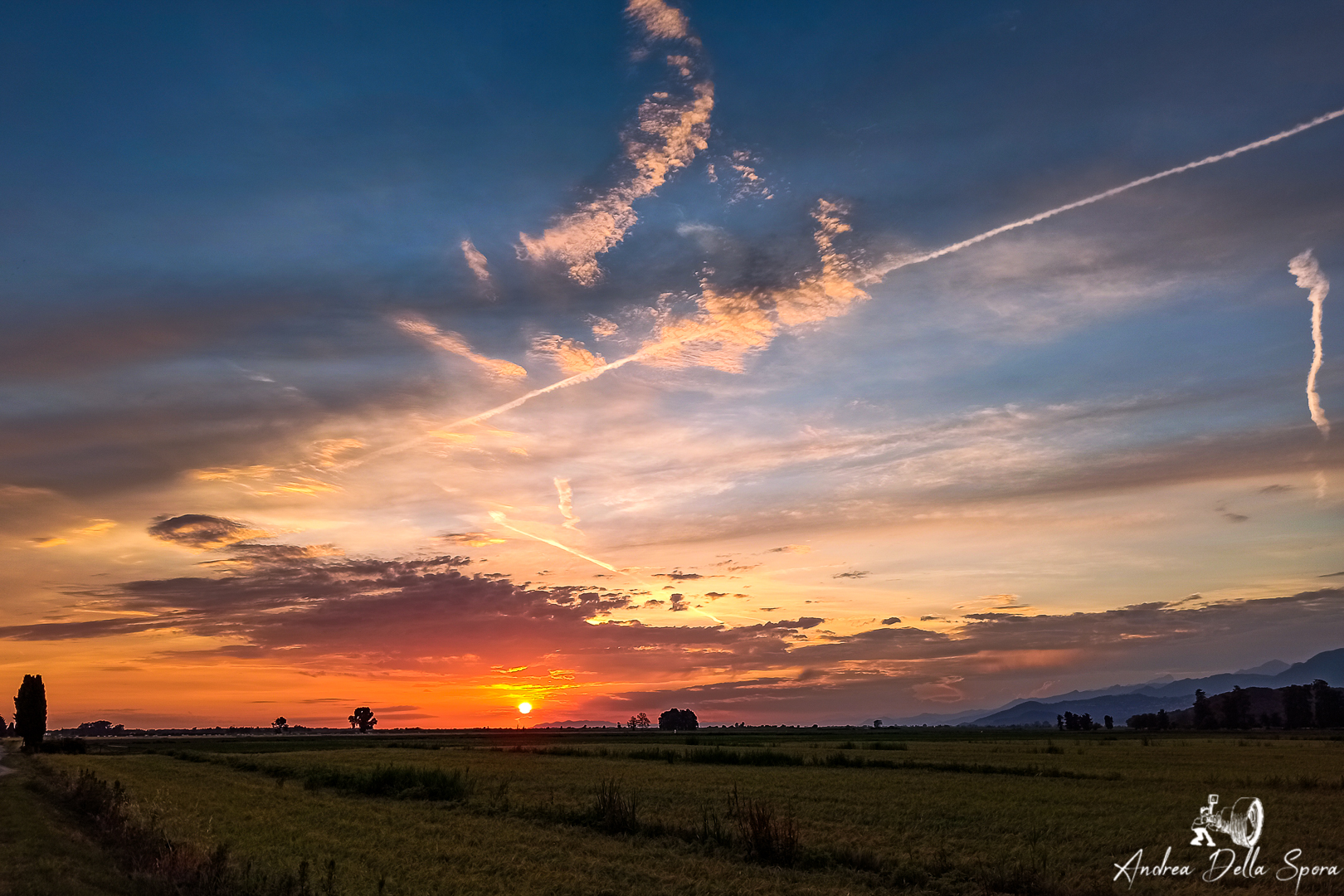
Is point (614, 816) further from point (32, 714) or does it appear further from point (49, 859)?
point (32, 714)

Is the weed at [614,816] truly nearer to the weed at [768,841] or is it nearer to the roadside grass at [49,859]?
the weed at [768,841]

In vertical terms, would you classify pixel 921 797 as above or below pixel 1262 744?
above

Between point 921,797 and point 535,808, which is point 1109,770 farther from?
point 535,808

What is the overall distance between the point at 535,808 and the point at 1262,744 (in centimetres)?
9641

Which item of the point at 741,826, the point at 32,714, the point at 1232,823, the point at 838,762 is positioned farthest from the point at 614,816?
the point at 32,714

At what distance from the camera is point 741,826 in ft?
79.6

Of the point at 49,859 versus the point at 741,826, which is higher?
the point at 49,859

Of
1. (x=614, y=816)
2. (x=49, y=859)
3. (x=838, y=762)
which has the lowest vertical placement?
(x=838, y=762)

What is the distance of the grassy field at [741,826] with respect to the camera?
19.4m

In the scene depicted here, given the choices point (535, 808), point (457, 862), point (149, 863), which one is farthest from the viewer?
point (535, 808)

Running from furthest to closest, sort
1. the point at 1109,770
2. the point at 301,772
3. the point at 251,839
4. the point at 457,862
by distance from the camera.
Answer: the point at 301,772
the point at 1109,770
the point at 251,839
the point at 457,862

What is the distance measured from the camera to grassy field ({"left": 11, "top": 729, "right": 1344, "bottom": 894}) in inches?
763

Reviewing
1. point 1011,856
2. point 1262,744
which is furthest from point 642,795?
point 1262,744

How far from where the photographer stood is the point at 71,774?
172ft
